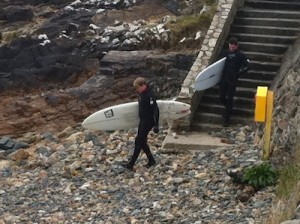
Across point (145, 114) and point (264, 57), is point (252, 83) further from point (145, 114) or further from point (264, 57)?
point (145, 114)

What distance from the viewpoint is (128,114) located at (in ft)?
37.9

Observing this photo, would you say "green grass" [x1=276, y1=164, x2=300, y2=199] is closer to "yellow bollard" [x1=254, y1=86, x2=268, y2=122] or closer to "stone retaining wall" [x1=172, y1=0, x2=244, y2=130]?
"yellow bollard" [x1=254, y1=86, x2=268, y2=122]

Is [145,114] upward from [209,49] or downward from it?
downward

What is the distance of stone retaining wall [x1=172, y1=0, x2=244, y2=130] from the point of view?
12.2 metres

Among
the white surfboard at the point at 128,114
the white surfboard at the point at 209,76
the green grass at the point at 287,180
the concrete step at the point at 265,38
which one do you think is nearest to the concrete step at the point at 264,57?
the concrete step at the point at 265,38

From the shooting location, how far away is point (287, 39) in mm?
13773

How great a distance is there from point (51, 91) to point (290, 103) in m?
7.67

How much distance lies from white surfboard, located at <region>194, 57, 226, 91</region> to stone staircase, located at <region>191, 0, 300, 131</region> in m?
0.63

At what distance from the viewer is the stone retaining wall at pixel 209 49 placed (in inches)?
479

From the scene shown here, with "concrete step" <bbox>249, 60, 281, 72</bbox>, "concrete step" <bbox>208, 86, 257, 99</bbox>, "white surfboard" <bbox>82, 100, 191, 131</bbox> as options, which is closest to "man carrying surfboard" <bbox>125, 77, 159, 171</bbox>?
"white surfboard" <bbox>82, 100, 191, 131</bbox>

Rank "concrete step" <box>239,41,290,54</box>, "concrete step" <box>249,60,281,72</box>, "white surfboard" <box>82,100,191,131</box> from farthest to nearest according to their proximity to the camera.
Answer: "concrete step" <box>239,41,290,54</box> < "concrete step" <box>249,60,281,72</box> < "white surfboard" <box>82,100,191,131</box>

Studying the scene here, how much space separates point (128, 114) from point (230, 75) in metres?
2.02

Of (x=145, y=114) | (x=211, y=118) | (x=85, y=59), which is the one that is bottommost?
(x=85, y=59)

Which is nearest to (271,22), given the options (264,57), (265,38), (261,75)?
(265,38)
